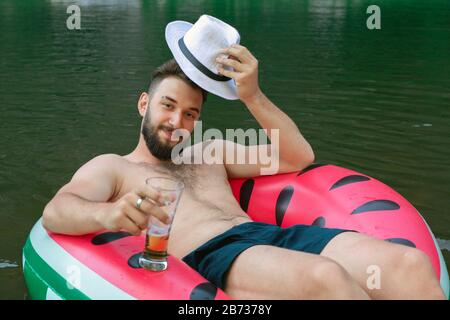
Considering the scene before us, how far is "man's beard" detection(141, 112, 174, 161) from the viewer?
3084mm

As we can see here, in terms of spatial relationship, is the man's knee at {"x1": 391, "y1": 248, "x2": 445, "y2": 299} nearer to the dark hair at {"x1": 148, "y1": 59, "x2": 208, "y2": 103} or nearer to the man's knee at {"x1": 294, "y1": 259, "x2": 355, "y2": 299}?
the man's knee at {"x1": 294, "y1": 259, "x2": 355, "y2": 299}

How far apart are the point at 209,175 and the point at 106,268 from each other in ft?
3.01

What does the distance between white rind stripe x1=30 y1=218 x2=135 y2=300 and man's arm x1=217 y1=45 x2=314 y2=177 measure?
1034mm

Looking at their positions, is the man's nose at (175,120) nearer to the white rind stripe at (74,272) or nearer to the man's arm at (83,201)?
the man's arm at (83,201)

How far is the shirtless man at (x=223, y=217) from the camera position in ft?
7.58

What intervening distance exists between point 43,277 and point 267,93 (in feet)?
19.0

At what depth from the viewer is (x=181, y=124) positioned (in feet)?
9.97

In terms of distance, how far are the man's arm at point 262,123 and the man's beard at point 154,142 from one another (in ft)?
1.30

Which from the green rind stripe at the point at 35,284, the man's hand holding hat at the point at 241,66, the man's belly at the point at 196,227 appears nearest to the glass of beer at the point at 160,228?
the man's belly at the point at 196,227

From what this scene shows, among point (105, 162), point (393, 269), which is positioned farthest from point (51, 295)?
point (393, 269)

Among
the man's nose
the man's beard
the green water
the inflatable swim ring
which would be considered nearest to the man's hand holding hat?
the man's nose

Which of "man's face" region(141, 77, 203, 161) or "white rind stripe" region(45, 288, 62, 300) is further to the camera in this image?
"man's face" region(141, 77, 203, 161)
